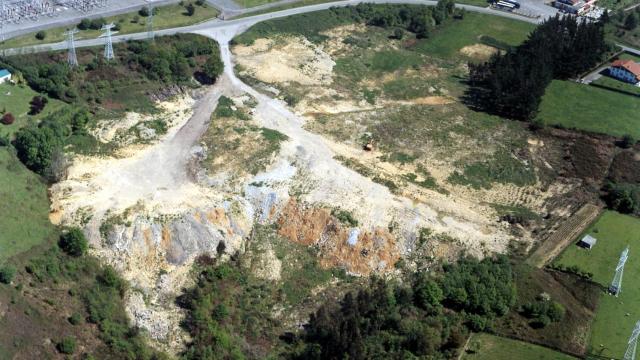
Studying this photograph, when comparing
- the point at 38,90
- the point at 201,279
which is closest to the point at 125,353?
the point at 201,279

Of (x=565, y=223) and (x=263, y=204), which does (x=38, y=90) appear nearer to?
(x=263, y=204)

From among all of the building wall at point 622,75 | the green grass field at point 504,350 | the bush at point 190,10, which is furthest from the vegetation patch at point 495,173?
the bush at point 190,10

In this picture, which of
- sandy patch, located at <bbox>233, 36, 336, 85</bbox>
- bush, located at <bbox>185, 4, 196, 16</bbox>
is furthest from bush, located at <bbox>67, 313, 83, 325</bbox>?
bush, located at <bbox>185, 4, 196, 16</bbox>

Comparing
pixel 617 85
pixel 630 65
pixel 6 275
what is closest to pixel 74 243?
pixel 6 275

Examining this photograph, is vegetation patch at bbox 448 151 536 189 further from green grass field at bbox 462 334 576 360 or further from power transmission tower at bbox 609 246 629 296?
green grass field at bbox 462 334 576 360

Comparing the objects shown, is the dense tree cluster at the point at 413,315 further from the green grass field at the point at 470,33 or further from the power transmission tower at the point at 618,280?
A: the green grass field at the point at 470,33

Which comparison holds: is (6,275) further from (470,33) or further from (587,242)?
(470,33)
